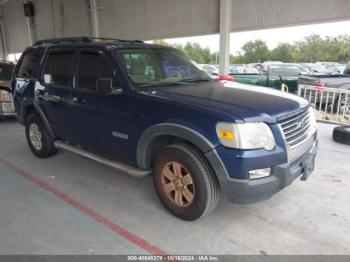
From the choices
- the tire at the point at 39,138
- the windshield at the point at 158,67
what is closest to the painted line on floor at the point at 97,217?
the tire at the point at 39,138

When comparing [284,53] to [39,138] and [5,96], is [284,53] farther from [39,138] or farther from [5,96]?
[39,138]

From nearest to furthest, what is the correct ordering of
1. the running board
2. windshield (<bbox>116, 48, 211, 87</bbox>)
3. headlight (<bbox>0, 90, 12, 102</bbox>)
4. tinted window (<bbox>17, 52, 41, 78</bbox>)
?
the running board < windshield (<bbox>116, 48, 211, 87</bbox>) < tinted window (<bbox>17, 52, 41, 78</bbox>) < headlight (<bbox>0, 90, 12, 102</bbox>)

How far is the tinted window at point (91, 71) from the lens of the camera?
351 cm

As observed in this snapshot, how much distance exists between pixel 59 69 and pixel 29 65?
39.0 inches

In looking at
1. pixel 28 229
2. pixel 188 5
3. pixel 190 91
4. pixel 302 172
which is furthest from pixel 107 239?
pixel 188 5

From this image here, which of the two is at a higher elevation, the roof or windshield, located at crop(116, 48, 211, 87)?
the roof

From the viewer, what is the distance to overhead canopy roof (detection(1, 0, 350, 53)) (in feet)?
23.2

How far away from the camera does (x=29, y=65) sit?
4.84 m

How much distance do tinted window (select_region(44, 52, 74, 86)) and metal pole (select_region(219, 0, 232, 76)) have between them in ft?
17.1

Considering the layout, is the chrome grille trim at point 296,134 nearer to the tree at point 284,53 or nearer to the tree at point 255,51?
the tree at point 255,51

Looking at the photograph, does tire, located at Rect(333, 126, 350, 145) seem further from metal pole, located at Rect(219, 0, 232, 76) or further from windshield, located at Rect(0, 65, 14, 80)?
windshield, located at Rect(0, 65, 14, 80)

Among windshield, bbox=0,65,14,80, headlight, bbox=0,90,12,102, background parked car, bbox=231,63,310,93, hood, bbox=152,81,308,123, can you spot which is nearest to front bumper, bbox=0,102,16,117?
headlight, bbox=0,90,12,102

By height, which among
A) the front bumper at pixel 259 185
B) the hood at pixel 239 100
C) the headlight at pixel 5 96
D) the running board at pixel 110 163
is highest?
the hood at pixel 239 100

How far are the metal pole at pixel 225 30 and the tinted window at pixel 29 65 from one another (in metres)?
5.14
